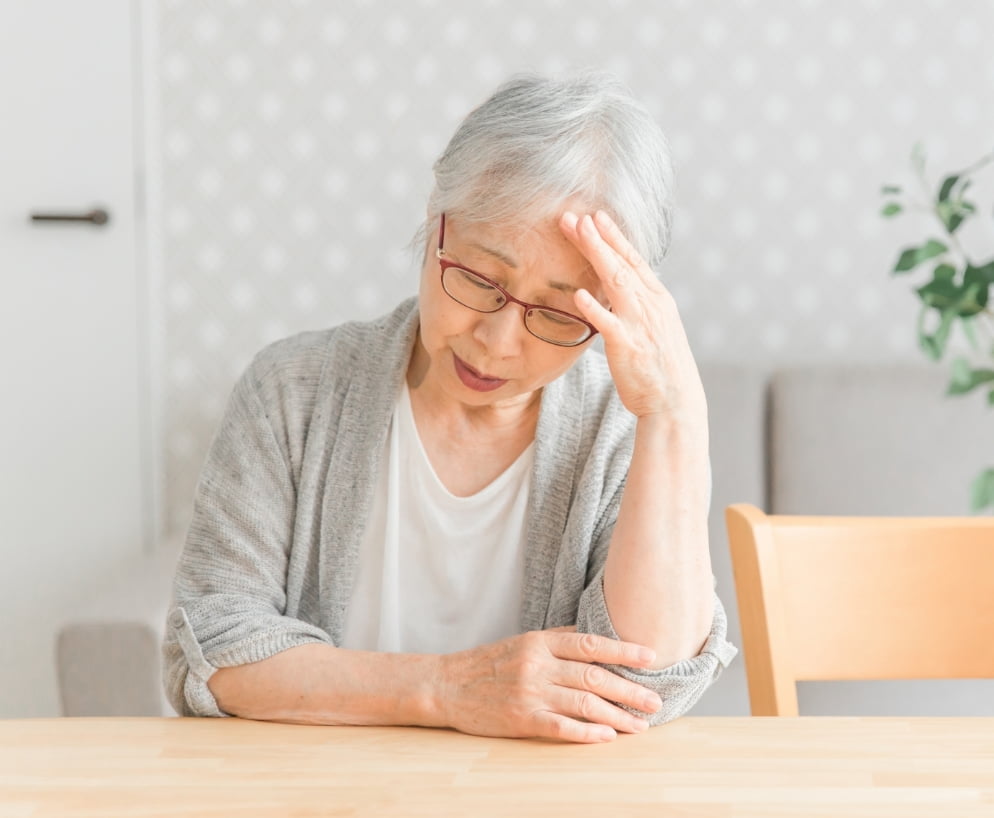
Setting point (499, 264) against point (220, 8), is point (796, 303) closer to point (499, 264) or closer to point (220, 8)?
point (220, 8)

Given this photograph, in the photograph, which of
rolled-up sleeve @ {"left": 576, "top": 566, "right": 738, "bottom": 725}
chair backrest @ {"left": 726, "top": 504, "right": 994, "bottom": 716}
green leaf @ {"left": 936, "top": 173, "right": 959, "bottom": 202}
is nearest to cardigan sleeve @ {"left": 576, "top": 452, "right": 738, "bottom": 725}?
rolled-up sleeve @ {"left": 576, "top": 566, "right": 738, "bottom": 725}

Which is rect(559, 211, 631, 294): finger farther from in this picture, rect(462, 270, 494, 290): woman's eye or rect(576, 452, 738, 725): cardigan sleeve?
rect(576, 452, 738, 725): cardigan sleeve

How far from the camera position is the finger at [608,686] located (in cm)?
116

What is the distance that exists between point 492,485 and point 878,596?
0.49m

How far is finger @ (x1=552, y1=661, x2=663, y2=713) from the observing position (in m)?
1.16

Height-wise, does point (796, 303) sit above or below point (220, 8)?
below

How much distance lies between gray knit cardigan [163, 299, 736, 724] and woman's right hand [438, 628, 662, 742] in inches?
4.8

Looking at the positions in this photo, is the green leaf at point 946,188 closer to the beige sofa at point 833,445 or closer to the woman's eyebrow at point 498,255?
the beige sofa at point 833,445

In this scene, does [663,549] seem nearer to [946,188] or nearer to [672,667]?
[672,667]

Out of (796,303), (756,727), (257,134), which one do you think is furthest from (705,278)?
(756,727)

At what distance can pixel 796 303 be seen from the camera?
2828mm

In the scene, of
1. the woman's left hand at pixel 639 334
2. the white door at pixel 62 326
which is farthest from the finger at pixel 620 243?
the white door at pixel 62 326

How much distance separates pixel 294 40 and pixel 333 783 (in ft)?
7.30

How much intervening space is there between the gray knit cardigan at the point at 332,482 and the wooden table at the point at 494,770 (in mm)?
221
